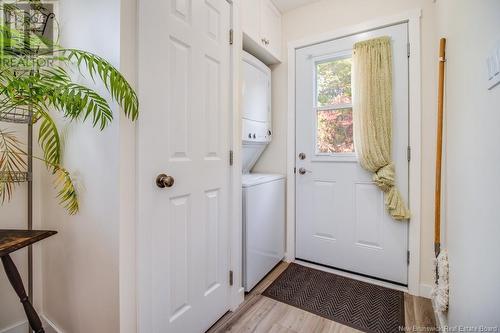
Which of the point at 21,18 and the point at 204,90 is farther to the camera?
the point at 204,90

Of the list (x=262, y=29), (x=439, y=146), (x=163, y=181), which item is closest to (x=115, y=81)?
(x=163, y=181)

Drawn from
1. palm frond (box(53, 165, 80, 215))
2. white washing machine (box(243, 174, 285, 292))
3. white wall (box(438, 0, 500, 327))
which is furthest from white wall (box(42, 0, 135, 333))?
white wall (box(438, 0, 500, 327))

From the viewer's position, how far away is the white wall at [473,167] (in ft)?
2.36

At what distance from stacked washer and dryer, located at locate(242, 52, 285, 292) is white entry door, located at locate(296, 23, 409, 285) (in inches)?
10.6

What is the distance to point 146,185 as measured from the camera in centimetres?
106

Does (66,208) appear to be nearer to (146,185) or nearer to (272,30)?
(146,185)

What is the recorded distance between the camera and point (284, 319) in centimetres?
155

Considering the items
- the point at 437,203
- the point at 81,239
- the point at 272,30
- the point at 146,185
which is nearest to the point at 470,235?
the point at 437,203

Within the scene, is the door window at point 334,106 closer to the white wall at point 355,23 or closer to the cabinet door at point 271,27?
the white wall at point 355,23

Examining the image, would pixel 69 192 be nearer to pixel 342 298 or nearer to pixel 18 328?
pixel 18 328

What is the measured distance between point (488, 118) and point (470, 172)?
26cm

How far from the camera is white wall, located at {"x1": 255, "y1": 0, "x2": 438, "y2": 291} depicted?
1.78m

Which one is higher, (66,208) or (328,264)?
(66,208)

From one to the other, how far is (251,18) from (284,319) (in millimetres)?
2202
